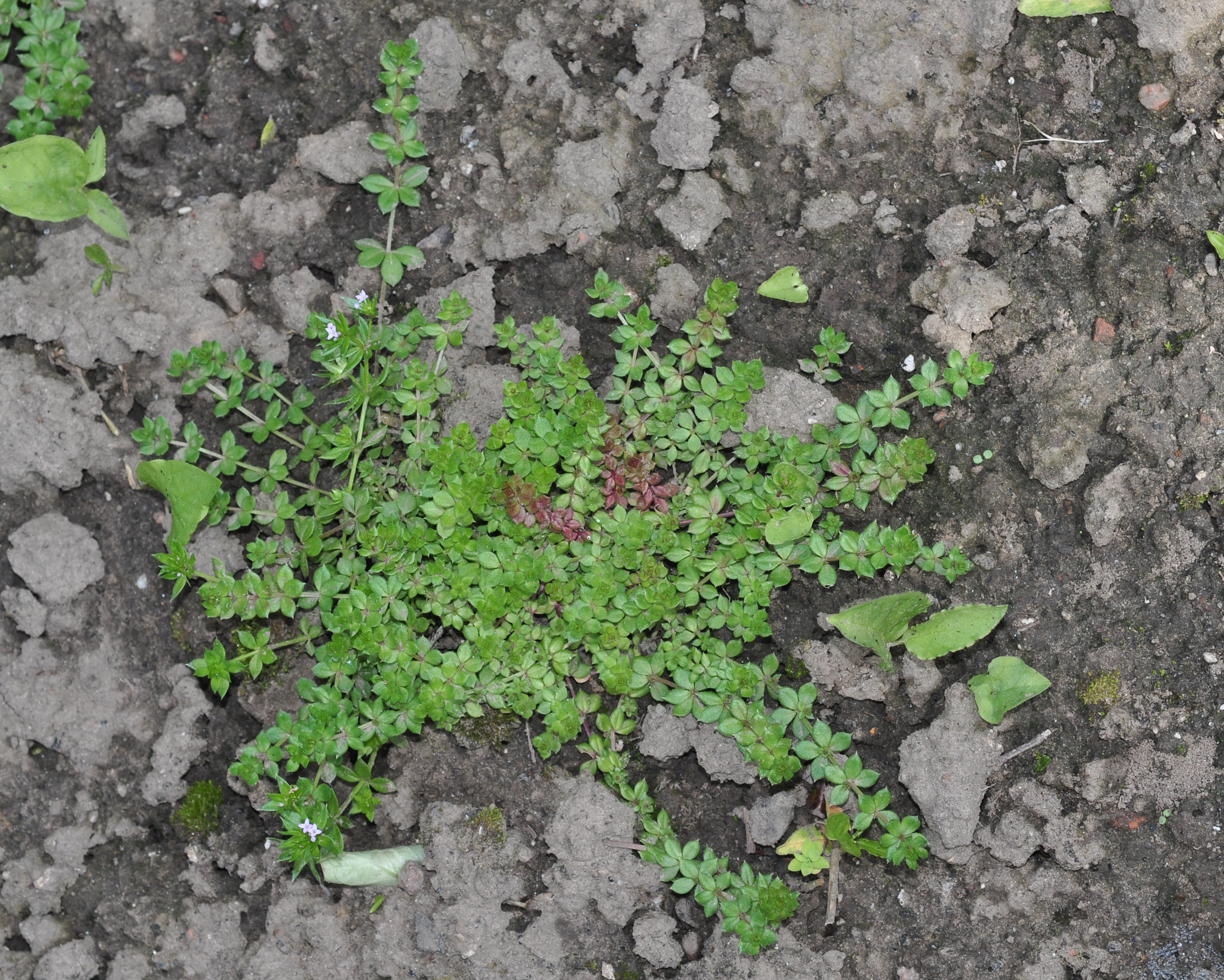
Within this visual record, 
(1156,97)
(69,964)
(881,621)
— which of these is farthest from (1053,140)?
A: (69,964)

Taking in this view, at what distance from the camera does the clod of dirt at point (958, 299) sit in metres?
2.98

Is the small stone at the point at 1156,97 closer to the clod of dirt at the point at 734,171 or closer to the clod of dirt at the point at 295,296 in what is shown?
the clod of dirt at the point at 734,171

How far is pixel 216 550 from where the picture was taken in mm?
3193

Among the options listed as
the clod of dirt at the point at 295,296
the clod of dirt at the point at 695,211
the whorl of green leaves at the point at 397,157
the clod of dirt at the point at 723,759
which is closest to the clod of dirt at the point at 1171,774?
the clod of dirt at the point at 723,759

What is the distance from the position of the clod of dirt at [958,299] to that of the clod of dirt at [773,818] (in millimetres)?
1448

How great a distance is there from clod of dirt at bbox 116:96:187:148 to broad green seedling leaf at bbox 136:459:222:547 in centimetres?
123

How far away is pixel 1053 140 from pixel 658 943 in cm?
270

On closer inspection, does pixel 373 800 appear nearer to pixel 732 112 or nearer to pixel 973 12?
pixel 732 112

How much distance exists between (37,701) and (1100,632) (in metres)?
3.31

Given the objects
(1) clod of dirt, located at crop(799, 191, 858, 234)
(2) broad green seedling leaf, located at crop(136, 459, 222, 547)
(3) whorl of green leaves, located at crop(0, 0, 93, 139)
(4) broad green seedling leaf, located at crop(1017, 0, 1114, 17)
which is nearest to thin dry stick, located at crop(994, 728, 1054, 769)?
(1) clod of dirt, located at crop(799, 191, 858, 234)

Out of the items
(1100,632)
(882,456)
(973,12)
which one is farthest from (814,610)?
(973,12)

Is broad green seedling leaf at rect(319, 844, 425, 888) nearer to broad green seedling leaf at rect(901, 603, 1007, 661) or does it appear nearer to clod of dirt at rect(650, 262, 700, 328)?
broad green seedling leaf at rect(901, 603, 1007, 661)

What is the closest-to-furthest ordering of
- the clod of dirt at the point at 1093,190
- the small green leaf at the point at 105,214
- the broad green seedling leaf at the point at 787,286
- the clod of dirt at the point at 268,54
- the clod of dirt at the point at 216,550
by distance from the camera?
the clod of dirt at the point at 1093,190
the broad green seedling leaf at the point at 787,286
the clod of dirt at the point at 216,550
the small green leaf at the point at 105,214
the clod of dirt at the point at 268,54

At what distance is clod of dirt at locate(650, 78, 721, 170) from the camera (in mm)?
3129
